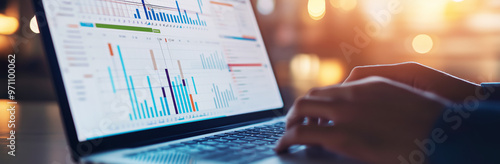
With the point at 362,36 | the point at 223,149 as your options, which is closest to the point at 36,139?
the point at 223,149

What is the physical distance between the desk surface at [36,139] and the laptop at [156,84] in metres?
0.18

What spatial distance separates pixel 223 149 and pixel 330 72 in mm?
4445

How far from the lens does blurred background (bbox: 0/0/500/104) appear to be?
3.84m

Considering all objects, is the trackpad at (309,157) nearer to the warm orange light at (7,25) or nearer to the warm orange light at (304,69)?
the warm orange light at (7,25)

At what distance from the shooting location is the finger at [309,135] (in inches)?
17.7

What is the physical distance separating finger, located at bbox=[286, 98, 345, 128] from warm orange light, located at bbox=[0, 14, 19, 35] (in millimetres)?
3111

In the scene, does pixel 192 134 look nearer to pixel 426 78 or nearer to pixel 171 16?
pixel 171 16

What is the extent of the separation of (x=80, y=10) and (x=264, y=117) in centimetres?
46

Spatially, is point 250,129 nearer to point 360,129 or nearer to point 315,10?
point 360,129

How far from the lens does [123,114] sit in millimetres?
543
